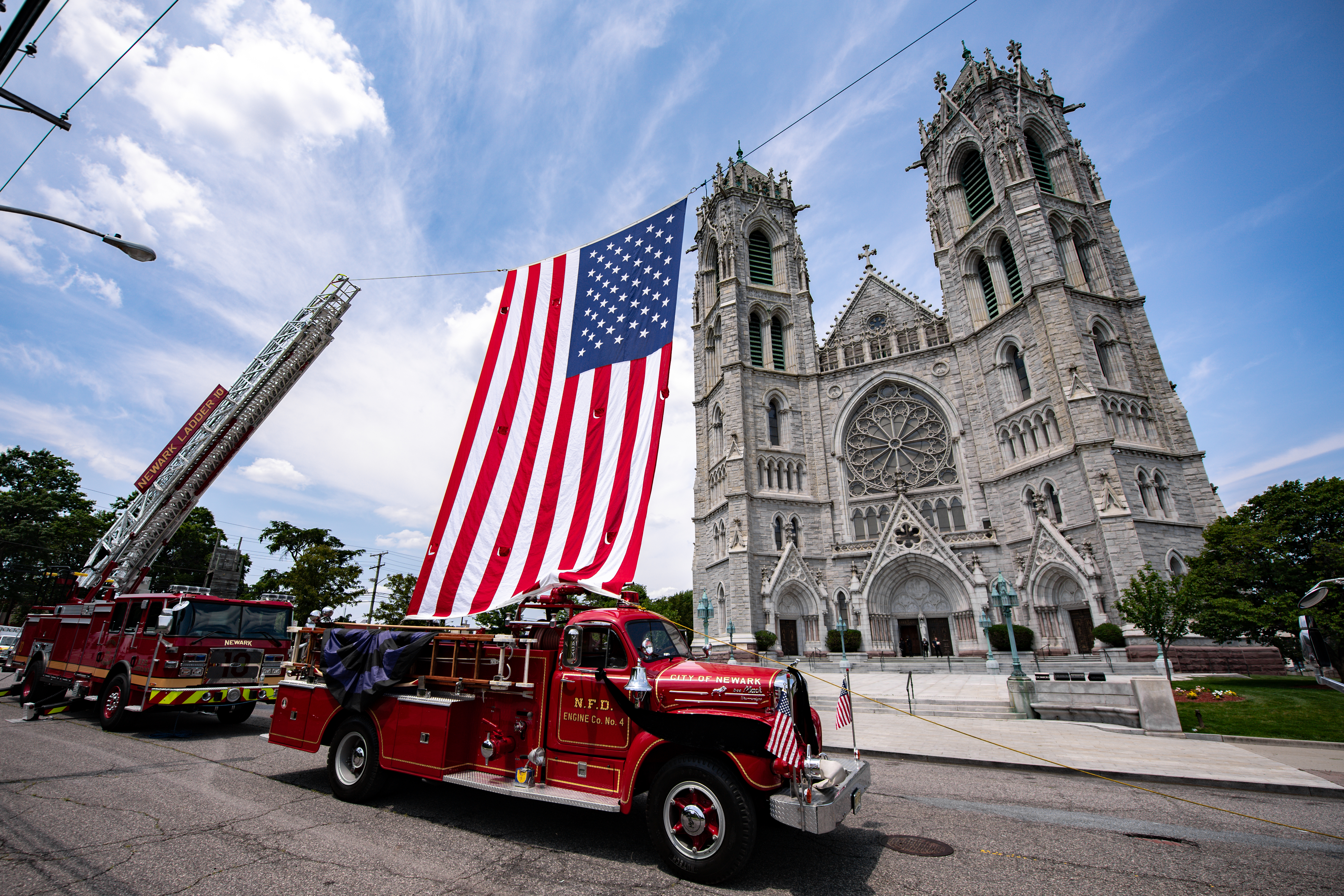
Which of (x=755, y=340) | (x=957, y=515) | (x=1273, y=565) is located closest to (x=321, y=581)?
(x=755, y=340)

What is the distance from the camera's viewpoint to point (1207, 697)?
14.2m

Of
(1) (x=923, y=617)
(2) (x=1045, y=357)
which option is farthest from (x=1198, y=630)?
(2) (x=1045, y=357)

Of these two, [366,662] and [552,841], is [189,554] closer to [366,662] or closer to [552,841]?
[366,662]

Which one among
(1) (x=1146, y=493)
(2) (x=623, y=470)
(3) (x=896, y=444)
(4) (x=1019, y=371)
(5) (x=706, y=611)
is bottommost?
(5) (x=706, y=611)

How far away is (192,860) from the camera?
15.2 ft

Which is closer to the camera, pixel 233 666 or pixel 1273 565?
pixel 233 666

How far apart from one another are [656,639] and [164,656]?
1009 cm

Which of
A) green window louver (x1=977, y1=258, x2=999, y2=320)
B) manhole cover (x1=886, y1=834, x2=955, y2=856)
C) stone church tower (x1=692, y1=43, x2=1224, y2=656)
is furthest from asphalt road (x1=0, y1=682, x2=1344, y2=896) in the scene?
green window louver (x1=977, y1=258, x2=999, y2=320)

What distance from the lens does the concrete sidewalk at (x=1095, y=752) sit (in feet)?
24.9

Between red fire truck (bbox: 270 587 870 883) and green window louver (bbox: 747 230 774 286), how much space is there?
36.6 metres

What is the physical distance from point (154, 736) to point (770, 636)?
79.9 feet

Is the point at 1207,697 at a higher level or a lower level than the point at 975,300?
lower

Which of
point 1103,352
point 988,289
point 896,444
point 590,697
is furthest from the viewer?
point 896,444

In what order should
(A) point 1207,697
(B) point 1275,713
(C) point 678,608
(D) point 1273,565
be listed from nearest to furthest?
(B) point 1275,713 < (A) point 1207,697 < (D) point 1273,565 < (C) point 678,608
